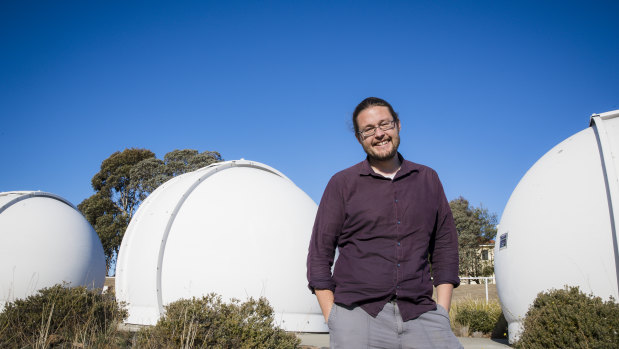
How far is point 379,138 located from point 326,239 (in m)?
0.69

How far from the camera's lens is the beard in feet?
8.65

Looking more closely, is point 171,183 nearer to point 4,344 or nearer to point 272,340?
point 4,344

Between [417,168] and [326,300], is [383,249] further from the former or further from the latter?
[417,168]

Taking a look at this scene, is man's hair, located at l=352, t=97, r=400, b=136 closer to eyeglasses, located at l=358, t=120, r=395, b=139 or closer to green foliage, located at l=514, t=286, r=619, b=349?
eyeglasses, located at l=358, t=120, r=395, b=139

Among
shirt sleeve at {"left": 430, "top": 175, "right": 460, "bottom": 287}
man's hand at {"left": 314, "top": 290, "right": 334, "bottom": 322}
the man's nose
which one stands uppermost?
the man's nose

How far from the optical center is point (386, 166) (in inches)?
108

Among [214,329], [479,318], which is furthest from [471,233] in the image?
[214,329]

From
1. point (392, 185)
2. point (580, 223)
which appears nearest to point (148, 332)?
point (392, 185)

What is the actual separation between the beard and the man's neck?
53mm

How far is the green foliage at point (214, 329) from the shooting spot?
511 cm

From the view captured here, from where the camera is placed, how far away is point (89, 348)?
17.3 ft

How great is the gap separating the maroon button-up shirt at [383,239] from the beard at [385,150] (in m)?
0.09

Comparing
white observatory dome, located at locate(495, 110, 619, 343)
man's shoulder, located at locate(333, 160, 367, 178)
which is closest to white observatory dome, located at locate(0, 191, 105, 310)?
white observatory dome, located at locate(495, 110, 619, 343)

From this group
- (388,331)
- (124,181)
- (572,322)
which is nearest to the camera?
(388,331)
